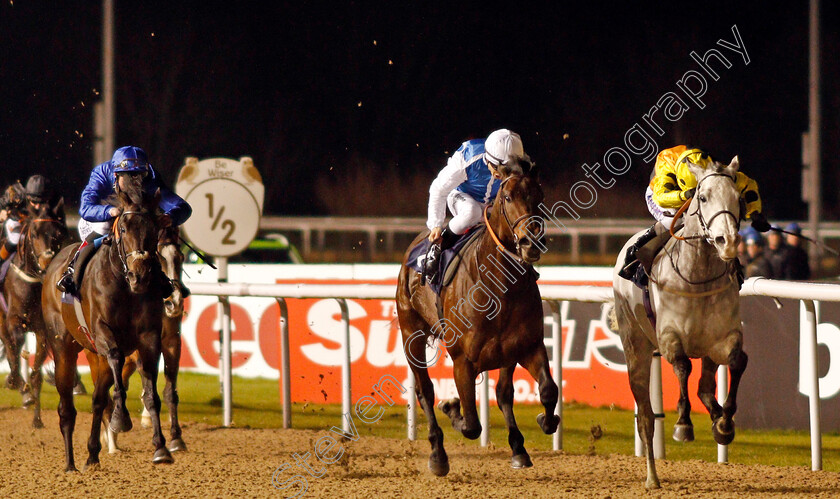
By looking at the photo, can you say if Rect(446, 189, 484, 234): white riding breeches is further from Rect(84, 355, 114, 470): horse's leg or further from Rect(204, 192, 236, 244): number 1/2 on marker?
Rect(204, 192, 236, 244): number 1/2 on marker

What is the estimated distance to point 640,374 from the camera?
6.00m

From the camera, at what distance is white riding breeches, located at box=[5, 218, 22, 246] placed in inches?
373

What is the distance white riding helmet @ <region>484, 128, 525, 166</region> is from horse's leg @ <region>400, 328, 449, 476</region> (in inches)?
50.4

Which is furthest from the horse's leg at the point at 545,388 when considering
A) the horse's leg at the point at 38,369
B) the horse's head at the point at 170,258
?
the horse's leg at the point at 38,369

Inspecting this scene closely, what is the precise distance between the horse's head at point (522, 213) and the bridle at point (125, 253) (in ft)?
6.43

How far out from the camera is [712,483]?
5.86 m

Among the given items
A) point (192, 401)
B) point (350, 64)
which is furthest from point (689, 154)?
point (350, 64)

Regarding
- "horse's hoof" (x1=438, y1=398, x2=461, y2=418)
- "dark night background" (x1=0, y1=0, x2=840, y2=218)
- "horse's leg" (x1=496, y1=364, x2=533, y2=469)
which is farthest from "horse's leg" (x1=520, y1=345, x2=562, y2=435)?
"dark night background" (x1=0, y1=0, x2=840, y2=218)

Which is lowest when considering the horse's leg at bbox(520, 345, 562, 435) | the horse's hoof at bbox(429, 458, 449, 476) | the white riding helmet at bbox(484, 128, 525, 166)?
the horse's hoof at bbox(429, 458, 449, 476)

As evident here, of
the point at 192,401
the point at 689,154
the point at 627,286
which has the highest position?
the point at 689,154

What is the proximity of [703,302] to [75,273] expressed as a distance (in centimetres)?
365

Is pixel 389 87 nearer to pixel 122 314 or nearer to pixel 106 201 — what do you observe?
pixel 106 201

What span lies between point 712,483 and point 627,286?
1124 millimetres

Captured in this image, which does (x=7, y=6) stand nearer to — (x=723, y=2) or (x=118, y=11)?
(x=118, y=11)
